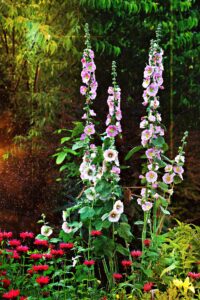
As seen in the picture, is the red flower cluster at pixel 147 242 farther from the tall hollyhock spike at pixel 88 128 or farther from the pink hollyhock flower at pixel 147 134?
the pink hollyhock flower at pixel 147 134

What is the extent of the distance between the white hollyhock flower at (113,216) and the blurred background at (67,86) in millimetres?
1134

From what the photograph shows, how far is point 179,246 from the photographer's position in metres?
3.68

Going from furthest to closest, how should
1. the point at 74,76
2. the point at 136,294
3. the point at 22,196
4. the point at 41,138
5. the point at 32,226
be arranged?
the point at 74,76 < the point at 41,138 < the point at 22,196 < the point at 32,226 < the point at 136,294

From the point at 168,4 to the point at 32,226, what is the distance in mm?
3632

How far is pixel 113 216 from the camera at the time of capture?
134 inches

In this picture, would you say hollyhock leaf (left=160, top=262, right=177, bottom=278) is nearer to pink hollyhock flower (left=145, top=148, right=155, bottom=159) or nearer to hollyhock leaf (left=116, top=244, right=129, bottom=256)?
hollyhock leaf (left=116, top=244, right=129, bottom=256)

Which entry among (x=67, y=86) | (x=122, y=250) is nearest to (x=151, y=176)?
(x=122, y=250)

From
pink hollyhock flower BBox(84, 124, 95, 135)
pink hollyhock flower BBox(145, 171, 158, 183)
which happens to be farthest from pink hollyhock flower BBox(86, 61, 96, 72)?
pink hollyhock flower BBox(145, 171, 158, 183)

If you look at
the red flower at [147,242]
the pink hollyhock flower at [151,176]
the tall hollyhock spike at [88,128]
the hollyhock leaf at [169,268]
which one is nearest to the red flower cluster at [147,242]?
the red flower at [147,242]

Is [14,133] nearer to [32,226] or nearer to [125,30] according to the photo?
[125,30]

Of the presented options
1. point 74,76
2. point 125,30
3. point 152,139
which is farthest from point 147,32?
point 152,139

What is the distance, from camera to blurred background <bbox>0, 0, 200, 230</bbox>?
4.90 meters

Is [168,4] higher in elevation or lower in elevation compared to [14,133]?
higher

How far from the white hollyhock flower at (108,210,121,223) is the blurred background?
3.72ft
